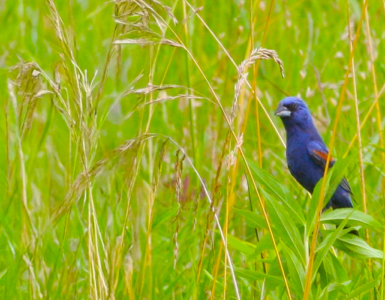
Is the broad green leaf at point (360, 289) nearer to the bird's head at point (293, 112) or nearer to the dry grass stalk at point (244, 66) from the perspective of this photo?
the dry grass stalk at point (244, 66)

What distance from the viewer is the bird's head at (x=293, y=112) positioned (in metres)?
2.95

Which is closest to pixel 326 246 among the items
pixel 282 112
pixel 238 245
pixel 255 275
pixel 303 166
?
pixel 255 275

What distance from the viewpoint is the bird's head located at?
2.95m

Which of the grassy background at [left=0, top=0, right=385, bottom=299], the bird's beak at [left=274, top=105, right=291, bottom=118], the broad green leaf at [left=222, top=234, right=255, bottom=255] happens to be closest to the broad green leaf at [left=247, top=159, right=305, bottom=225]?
the grassy background at [left=0, top=0, right=385, bottom=299]

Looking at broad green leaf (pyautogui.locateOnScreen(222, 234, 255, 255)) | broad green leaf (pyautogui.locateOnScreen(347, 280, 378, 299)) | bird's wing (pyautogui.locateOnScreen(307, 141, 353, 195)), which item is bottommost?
broad green leaf (pyautogui.locateOnScreen(347, 280, 378, 299))

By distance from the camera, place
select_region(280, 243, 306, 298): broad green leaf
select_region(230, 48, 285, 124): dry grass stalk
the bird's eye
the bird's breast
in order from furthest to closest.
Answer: the bird's eye, the bird's breast, select_region(280, 243, 306, 298): broad green leaf, select_region(230, 48, 285, 124): dry grass stalk

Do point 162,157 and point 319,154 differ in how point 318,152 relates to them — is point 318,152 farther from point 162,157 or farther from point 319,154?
point 162,157

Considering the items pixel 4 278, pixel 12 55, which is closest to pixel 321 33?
pixel 12 55

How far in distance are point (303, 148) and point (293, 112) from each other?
0.46ft

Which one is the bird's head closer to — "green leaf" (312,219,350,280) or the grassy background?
the grassy background

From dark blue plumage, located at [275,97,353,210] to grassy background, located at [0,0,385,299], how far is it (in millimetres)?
103

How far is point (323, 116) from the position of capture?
3.94 m

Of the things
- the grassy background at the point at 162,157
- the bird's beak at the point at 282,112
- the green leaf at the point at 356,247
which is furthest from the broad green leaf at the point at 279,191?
the bird's beak at the point at 282,112

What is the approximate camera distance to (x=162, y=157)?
1901 mm
